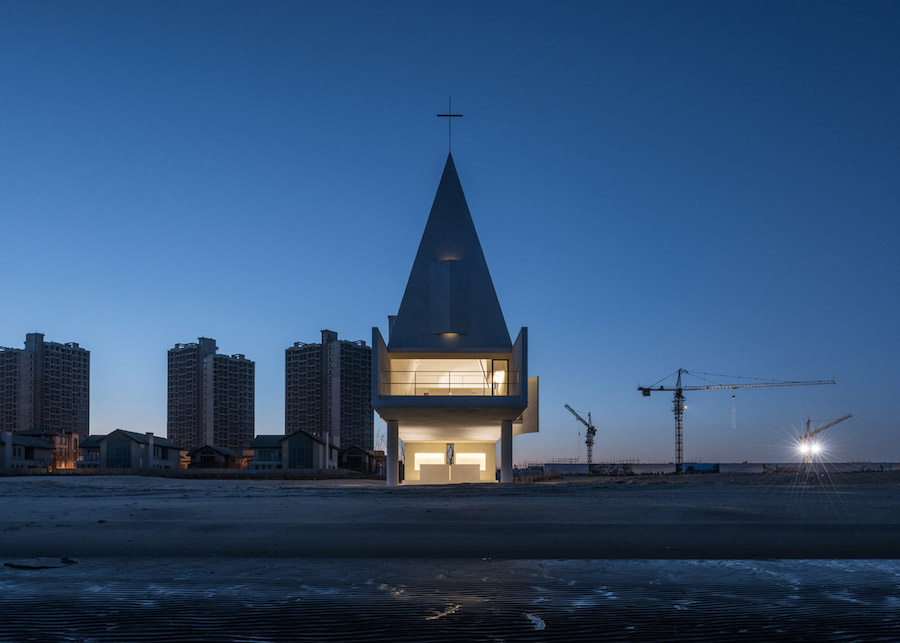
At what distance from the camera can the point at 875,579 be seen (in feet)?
20.4

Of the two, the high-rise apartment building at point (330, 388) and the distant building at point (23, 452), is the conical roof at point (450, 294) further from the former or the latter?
the high-rise apartment building at point (330, 388)

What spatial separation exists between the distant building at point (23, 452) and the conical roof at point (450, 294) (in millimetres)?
57812

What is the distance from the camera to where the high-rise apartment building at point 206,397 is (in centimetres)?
11250

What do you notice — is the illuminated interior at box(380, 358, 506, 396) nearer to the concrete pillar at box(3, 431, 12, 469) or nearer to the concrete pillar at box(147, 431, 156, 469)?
the concrete pillar at box(147, 431, 156, 469)

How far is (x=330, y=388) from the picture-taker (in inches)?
4496

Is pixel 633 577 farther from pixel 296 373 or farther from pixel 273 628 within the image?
pixel 296 373

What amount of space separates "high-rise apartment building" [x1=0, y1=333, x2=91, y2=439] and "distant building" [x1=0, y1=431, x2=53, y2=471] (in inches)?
1181

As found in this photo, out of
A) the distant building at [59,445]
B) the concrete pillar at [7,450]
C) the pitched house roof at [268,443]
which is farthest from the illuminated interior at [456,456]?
the distant building at [59,445]

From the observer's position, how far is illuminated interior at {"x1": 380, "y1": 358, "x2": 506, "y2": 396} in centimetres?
2973

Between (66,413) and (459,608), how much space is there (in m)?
125

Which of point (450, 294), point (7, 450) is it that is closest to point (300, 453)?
point (7, 450)

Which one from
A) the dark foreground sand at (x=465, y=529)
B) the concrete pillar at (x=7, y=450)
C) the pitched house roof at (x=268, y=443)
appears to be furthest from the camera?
the pitched house roof at (x=268, y=443)

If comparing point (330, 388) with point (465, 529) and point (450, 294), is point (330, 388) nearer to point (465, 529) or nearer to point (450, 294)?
point (450, 294)

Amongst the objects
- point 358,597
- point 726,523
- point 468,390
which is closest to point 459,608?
point 358,597
